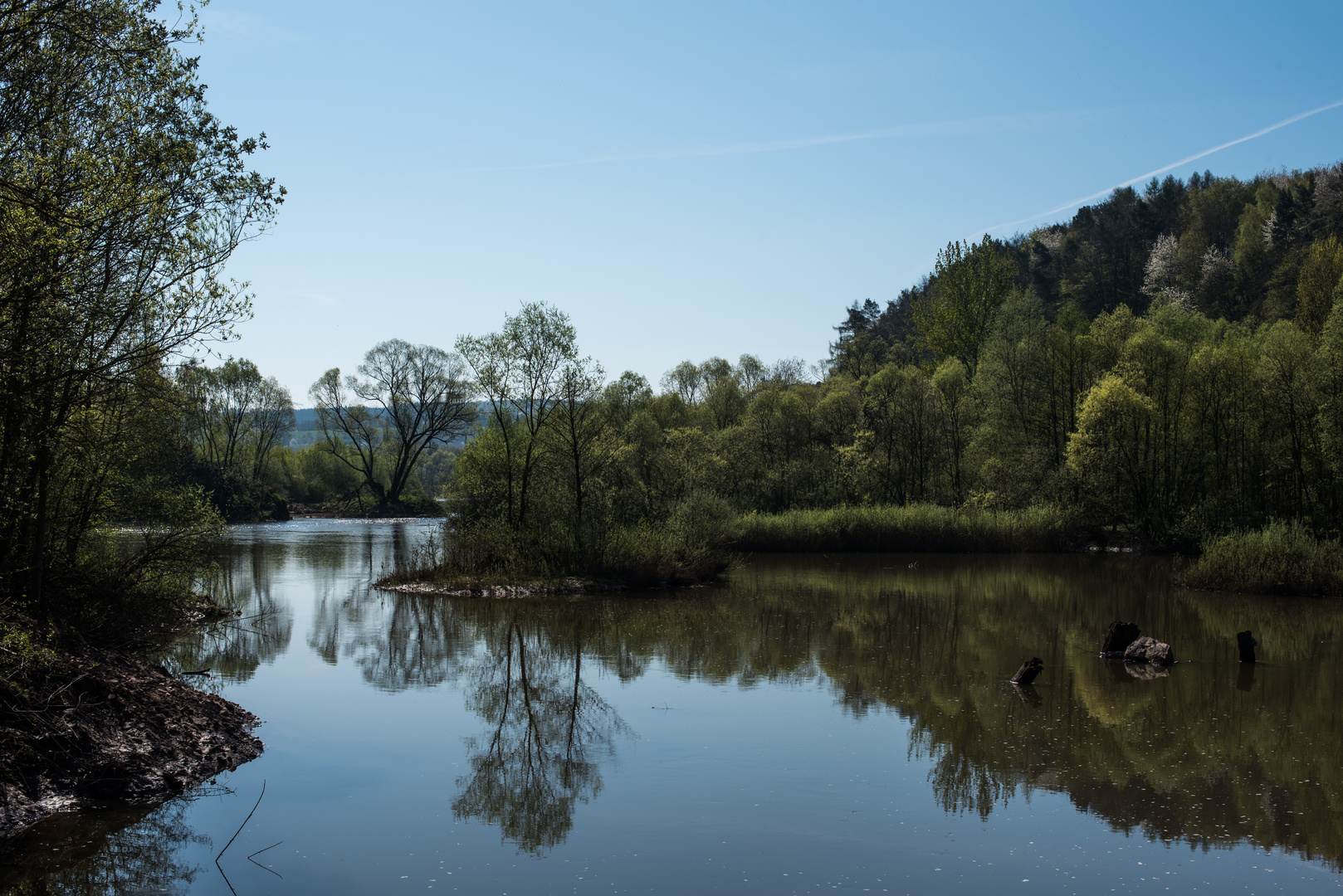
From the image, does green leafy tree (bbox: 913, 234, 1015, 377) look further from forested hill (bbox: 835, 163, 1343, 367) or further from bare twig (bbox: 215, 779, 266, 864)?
bare twig (bbox: 215, 779, 266, 864)

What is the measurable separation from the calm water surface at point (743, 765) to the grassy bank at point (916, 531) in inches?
740

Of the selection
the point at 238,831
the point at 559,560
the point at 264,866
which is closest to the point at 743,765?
the point at 264,866

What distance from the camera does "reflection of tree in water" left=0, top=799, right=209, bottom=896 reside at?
711 centimetres

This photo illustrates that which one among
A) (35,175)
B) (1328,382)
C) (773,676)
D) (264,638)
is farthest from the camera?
(1328,382)

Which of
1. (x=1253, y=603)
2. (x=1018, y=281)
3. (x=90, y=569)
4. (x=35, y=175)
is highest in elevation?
(x=1018, y=281)

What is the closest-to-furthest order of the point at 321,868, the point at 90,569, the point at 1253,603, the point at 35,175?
the point at 321,868 < the point at 35,175 < the point at 90,569 < the point at 1253,603

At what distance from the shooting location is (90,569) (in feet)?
41.7

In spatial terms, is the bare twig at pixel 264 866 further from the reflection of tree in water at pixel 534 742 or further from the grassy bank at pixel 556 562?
the grassy bank at pixel 556 562

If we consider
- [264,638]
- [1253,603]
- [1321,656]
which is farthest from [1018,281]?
[264,638]

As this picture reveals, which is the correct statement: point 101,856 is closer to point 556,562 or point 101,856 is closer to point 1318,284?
point 556,562

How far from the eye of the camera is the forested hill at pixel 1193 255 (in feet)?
200

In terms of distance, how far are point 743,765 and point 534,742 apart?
297 cm

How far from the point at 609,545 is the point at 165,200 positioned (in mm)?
18163

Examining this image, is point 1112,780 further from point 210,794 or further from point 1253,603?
point 1253,603
